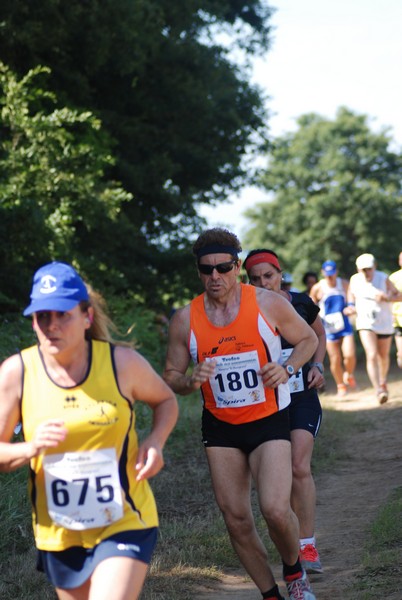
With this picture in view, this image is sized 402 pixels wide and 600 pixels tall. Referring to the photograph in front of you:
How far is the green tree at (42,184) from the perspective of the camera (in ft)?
43.7

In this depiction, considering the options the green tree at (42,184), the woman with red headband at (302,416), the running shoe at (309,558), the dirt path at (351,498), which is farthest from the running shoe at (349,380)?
the running shoe at (309,558)

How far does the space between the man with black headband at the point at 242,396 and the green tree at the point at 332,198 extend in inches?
1924

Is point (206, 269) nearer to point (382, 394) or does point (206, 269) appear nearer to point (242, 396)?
point (242, 396)

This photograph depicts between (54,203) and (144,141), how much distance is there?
5890mm

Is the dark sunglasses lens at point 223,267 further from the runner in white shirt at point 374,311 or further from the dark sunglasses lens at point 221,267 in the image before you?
the runner in white shirt at point 374,311

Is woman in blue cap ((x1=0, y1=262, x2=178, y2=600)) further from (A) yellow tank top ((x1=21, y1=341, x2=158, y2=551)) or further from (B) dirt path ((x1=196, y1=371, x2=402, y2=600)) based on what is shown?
(B) dirt path ((x1=196, y1=371, x2=402, y2=600))

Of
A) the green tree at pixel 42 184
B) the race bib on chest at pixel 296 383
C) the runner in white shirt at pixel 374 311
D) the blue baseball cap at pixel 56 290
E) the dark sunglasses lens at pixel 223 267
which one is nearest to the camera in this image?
the blue baseball cap at pixel 56 290

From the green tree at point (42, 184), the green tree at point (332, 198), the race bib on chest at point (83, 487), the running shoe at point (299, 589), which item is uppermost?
the green tree at point (332, 198)

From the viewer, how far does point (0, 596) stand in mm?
6016

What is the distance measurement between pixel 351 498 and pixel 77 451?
5.55 meters

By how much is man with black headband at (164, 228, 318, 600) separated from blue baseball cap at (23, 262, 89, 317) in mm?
1532

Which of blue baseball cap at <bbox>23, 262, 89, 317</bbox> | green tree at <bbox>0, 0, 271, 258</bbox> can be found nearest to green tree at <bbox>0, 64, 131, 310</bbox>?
green tree at <bbox>0, 0, 271, 258</bbox>

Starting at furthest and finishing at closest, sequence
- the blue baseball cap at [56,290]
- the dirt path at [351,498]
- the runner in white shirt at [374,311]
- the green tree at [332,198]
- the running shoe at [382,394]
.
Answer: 1. the green tree at [332,198]
2. the running shoe at [382,394]
3. the runner in white shirt at [374,311]
4. the dirt path at [351,498]
5. the blue baseball cap at [56,290]

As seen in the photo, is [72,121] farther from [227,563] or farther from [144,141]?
[227,563]
